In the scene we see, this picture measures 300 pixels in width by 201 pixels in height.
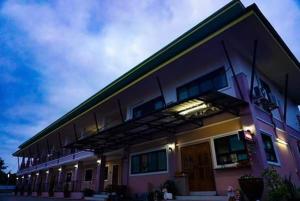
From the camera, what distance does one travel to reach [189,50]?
11.7m

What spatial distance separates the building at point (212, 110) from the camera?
10.5 metres

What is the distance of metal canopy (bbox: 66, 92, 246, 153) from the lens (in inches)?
410

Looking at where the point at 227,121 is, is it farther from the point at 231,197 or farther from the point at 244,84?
the point at 231,197

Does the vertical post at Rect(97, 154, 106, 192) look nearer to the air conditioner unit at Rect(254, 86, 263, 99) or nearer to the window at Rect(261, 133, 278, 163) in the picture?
the window at Rect(261, 133, 278, 163)

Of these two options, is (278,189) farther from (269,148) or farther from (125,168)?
(125,168)

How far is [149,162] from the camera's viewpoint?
15.2 metres

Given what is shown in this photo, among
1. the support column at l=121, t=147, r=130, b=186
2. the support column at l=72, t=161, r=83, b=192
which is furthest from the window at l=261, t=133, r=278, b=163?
the support column at l=72, t=161, r=83, b=192

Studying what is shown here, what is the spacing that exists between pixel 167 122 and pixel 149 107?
12.5 feet

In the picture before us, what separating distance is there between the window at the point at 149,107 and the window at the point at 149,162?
2.90 metres

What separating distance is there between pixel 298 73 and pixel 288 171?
6478 mm

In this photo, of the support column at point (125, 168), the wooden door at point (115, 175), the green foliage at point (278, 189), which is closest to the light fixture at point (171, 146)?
the support column at point (125, 168)

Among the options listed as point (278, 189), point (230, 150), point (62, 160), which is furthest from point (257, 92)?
point (62, 160)

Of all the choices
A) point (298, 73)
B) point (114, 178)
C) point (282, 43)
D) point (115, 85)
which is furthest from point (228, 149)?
point (114, 178)

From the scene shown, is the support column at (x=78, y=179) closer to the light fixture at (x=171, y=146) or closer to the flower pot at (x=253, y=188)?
the light fixture at (x=171, y=146)
